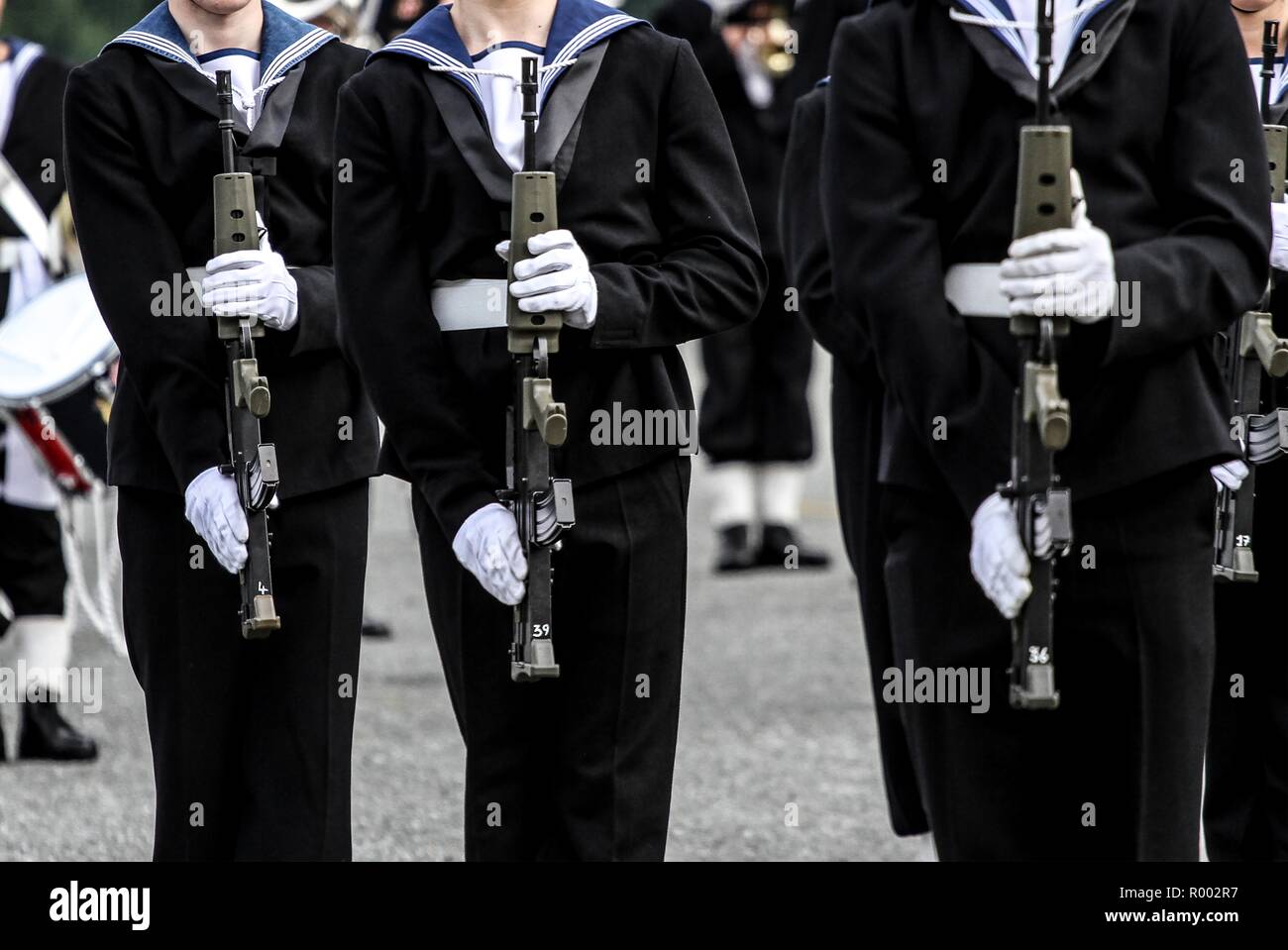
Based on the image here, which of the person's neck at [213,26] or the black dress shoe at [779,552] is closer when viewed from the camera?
the person's neck at [213,26]

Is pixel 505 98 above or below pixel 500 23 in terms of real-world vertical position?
below

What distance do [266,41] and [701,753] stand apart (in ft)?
11.4

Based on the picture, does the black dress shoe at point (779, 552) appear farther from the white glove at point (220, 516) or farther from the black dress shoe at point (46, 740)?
the white glove at point (220, 516)

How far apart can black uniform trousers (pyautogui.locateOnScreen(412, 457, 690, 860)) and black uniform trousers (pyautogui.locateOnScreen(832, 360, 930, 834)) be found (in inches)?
53.6

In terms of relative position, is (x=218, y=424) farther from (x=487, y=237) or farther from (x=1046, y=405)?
(x=1046, y=405)

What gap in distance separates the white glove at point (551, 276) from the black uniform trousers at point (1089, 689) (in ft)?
2.03

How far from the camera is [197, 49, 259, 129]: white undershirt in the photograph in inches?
167

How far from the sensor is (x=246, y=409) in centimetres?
406

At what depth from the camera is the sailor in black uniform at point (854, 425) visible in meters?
5.28

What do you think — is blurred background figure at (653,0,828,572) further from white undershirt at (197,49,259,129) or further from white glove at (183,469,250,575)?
white glove at (183,469,250,575)

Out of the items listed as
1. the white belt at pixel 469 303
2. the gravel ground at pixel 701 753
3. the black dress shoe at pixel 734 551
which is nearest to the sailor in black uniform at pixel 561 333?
the white belt at pixel 469 303

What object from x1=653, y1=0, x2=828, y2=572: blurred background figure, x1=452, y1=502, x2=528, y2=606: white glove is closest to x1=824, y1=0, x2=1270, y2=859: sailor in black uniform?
x1=452, y1=502, x2=528, y2=606: white glove

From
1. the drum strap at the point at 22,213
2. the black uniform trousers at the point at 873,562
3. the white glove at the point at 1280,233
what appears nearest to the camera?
the white glove at the point at 1280,233

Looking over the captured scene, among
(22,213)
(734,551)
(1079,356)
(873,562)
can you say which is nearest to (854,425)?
(873,562)
